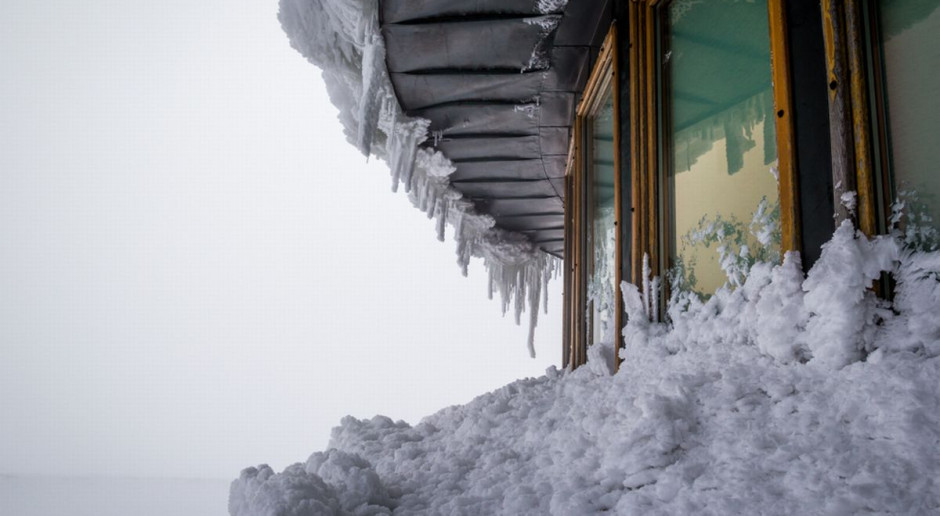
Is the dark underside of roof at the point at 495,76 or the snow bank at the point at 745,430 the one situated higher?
the dark underside of roof at the point at 495,76

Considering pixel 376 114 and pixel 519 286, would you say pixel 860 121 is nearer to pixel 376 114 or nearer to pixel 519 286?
pixel 376 114

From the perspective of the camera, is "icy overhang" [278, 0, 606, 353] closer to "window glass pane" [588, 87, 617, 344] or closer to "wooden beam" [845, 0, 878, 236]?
"window glass pane" [588, 87, 617, 344]

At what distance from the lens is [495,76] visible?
4.26m

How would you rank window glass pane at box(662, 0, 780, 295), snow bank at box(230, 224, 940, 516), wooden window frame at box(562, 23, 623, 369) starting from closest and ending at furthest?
snow bank at box(230, 224, 940, 516) < window glass pane at box(662, 0, 780, 295) < wooden window frame at box(562, 23, 623, 369)

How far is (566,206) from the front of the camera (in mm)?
5469

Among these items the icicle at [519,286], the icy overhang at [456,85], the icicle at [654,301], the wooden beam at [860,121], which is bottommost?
the icicle at [654,301]

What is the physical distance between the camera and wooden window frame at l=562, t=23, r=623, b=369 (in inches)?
136

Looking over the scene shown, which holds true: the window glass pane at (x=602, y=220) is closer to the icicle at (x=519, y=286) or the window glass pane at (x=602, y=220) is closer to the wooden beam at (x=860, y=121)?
the wooden beam at (x=860, y=121)

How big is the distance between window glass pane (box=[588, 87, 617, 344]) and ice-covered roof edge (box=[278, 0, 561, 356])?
1.46 m

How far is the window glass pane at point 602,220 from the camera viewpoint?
12.2 feet

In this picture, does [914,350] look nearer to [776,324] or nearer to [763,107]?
[776,324]

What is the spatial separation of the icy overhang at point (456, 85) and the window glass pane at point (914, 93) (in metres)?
2.23

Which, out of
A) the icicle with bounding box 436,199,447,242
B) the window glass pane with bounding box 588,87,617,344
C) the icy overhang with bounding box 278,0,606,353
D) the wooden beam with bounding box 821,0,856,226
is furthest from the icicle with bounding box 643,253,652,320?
the icicle with bounding box 436,199,447,242

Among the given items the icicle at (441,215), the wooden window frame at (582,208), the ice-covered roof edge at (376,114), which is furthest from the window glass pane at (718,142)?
the icicle at (441,215)
